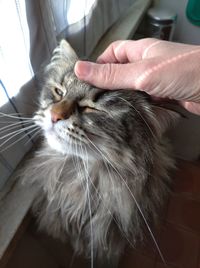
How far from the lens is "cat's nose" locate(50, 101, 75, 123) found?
58cm

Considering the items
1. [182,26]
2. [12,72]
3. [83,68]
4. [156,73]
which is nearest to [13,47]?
[12,72]

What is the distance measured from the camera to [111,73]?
0.57m

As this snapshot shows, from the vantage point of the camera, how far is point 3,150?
2.16 ft

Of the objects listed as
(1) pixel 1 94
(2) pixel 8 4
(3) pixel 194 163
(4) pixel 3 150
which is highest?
(2) pixel 8 4

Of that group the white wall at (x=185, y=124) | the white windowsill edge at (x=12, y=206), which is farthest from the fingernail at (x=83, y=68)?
the white wall at (x=185, y=124)

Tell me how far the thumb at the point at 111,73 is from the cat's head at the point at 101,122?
0.12 feet

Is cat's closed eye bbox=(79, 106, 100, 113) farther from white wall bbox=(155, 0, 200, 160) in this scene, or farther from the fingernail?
white wall bbox=(155, 0, 200, 160)

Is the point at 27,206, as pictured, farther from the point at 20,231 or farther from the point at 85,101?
the point at 85,101

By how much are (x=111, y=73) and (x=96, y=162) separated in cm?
24

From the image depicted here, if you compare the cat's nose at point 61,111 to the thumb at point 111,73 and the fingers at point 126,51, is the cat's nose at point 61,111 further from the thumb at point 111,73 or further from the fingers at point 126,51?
the fingers at point 126,51

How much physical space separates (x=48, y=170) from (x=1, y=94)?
29 centimetres

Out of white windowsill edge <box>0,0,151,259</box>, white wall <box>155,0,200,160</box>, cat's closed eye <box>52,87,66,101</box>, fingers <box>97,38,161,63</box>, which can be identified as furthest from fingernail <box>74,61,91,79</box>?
white wall <box>155,0,200,160</box>

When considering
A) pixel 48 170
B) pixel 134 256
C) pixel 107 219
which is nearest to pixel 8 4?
pixel 48 170

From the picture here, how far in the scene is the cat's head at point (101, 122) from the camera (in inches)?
23.3
